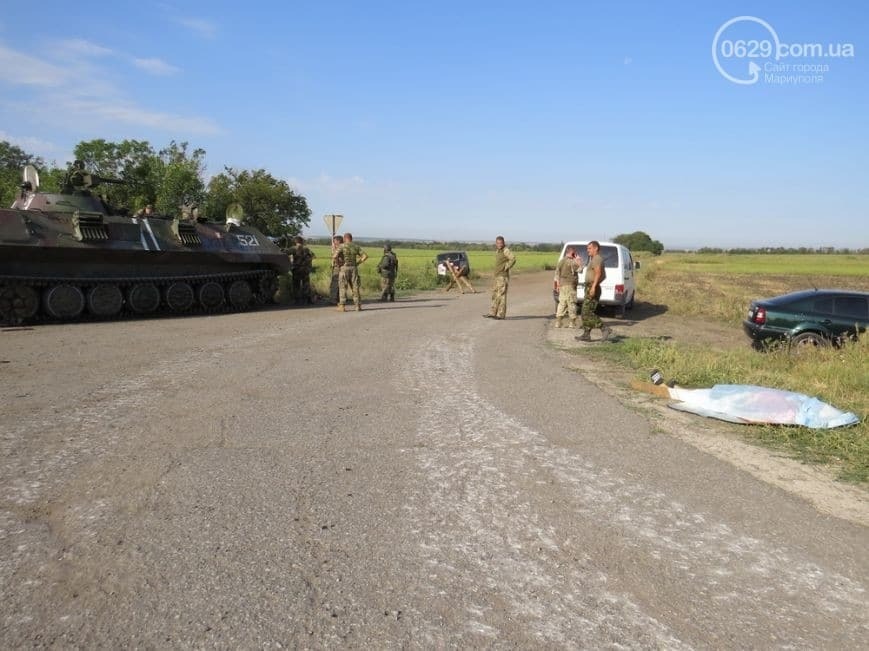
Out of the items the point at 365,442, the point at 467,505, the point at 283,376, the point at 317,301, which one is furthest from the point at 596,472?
the point at 317,301

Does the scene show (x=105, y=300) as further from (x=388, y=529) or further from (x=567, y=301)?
(x=388, y=529)

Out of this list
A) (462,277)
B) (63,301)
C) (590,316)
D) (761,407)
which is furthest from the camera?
(462,277)

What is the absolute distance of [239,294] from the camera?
16828 millimetres

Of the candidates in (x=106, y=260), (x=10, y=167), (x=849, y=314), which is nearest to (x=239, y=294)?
(x=106, y=260)

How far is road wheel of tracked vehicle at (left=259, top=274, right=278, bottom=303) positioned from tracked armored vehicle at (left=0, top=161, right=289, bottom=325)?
161 mm

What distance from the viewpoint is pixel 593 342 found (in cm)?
1192

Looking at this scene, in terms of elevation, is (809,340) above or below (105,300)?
below

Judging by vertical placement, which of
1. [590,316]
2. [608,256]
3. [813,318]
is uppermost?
[608,256]

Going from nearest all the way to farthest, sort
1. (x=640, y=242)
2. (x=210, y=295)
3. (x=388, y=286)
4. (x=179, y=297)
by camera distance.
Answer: (x=179, y=297)
(x=210, y=295)
(x=388, y=286)
(x=640, y=242)

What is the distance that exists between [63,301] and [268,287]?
5.89 metres

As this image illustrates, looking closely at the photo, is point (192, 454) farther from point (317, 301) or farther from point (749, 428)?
point (317, 301)

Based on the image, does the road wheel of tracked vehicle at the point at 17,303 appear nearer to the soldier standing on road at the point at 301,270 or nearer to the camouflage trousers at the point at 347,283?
the camouflage trousers at the point at 347,283

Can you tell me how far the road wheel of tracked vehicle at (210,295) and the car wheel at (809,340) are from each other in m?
12.2

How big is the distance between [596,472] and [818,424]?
2.66 meters
